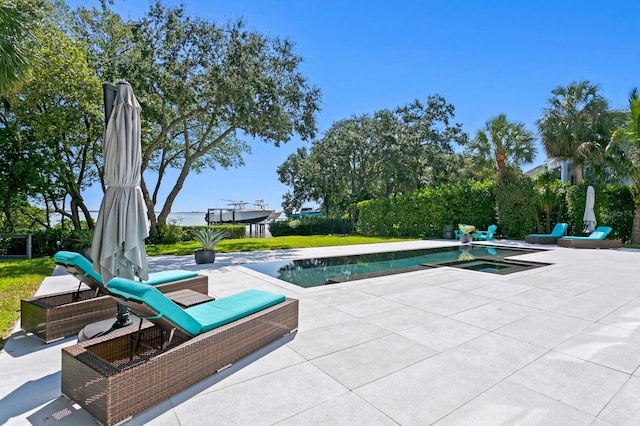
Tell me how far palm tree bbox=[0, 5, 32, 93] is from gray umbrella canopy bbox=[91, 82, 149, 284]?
4.75 meters

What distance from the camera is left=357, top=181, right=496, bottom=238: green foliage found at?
688 inches

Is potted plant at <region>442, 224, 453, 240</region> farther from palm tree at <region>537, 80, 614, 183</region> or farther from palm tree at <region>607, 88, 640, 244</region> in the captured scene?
palm tree at <region>607, 88, 640, 244</region>

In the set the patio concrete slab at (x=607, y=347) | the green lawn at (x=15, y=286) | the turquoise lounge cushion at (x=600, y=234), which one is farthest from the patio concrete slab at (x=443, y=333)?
the turquoise lounge cushion at (x=600, y=234)

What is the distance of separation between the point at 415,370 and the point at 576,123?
1850 cm

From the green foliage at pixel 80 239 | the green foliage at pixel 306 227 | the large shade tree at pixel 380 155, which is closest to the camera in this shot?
the green foliage at pixel 80 239

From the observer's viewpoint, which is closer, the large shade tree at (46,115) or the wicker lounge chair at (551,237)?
the large shade tree at (46,115)

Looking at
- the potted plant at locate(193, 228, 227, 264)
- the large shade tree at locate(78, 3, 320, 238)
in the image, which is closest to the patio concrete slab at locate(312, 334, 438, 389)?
the potted plant at locate(193, 228, 227, 264)

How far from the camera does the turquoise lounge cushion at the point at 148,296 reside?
2.30m

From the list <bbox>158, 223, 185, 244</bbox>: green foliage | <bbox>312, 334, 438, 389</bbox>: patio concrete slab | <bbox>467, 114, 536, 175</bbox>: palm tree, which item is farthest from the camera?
<bbox>158, 223, 185, 244</bbox>: green foliage

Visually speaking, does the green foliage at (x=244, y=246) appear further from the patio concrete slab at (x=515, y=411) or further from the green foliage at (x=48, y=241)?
the patio concrete slab at (x=515, y=411)

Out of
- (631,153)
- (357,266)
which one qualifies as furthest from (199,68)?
(631,153)

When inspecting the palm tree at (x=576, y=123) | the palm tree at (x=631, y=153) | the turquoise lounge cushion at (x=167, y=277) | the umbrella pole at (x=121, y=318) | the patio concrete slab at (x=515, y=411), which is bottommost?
the patio concrete slab at (x=515, y=411)

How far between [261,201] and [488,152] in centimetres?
2900

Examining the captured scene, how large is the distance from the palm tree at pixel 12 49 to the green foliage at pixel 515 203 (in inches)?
701
